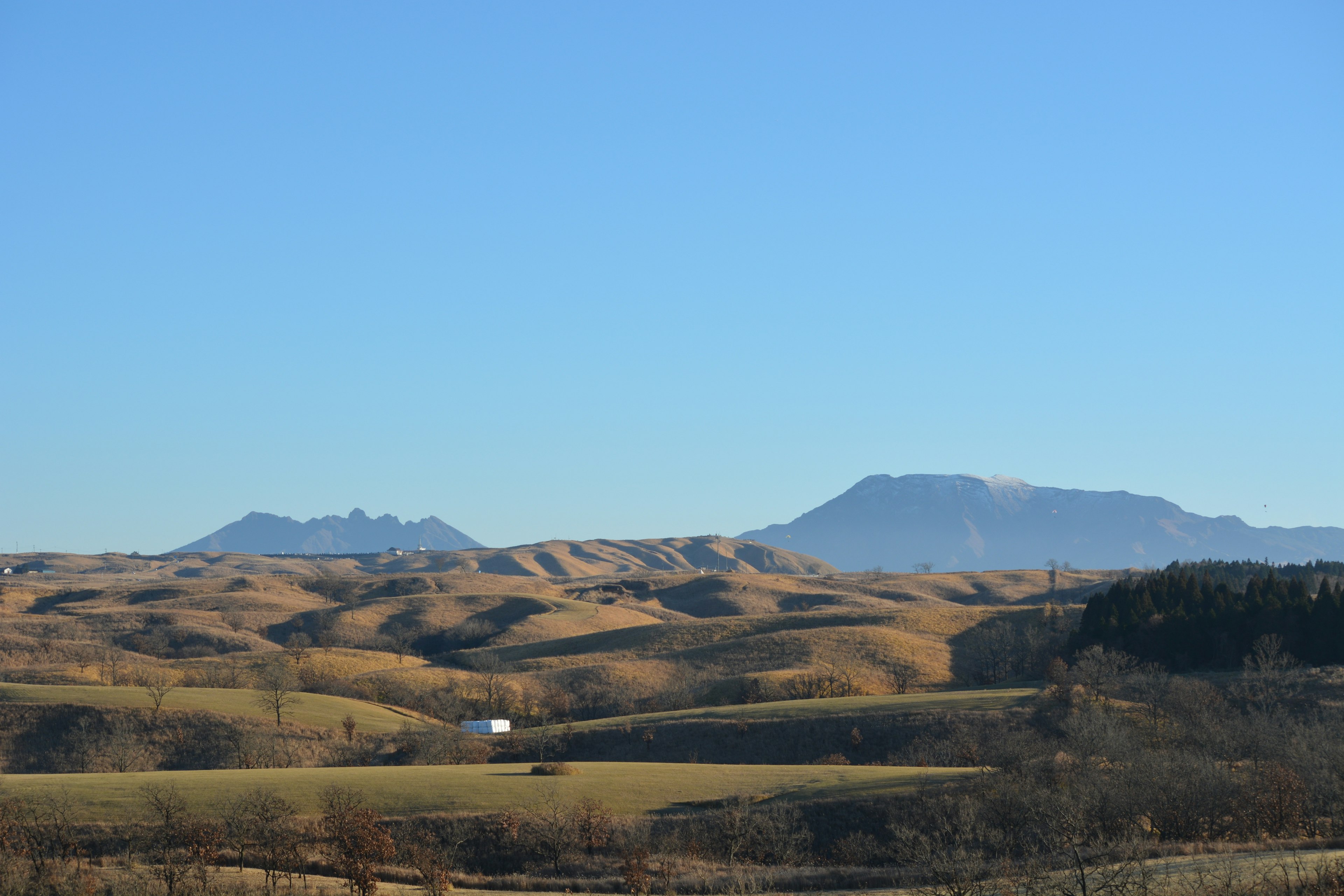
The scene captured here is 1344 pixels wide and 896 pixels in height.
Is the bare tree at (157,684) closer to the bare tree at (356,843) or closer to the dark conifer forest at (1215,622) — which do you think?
the bare tree at (356,843)

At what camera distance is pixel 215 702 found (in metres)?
87.6

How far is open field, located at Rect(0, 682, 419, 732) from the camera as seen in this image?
3241 inches

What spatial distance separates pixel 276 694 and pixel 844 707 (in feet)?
152

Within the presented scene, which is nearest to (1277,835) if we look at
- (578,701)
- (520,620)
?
(578,701)

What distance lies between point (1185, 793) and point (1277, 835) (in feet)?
12.5

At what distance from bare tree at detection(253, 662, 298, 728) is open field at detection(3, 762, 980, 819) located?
76.9ft

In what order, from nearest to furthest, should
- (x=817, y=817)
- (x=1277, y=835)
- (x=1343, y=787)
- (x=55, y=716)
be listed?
(x=1277, y=835) → (x=1343, y=787) → (x=817, y=817) → (x=55, y=716)

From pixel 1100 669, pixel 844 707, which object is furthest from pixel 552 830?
pixel 1100 669

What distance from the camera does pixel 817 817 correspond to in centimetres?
5184

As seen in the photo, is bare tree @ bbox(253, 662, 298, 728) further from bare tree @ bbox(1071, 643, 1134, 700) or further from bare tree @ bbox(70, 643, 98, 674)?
bare tree @ bbox(1071, 643, 1134, 700)

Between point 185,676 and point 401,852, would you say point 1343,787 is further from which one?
point 185,676

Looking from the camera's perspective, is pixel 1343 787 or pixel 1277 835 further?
pixel 1343 787

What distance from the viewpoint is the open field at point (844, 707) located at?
8300 cm

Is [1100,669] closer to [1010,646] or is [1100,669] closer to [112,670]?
[1010,646]
